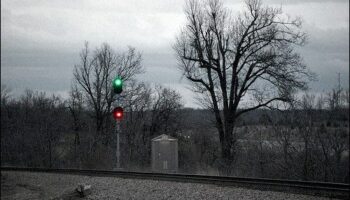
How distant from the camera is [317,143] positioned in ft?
77.3

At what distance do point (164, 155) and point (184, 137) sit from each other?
1408 cm

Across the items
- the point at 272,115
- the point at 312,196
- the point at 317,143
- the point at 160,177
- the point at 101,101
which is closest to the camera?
the point at 312,196

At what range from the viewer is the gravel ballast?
13265 millimetres

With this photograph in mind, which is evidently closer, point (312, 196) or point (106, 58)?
point (312, 196)

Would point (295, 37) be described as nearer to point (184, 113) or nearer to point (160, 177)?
point (160, 177)

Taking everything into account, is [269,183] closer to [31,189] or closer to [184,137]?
[31,189]

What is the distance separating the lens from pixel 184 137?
3678 cm

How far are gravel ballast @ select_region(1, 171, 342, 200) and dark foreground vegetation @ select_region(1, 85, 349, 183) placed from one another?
5385 mm

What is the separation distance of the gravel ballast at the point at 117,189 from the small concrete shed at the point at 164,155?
4.43 meters

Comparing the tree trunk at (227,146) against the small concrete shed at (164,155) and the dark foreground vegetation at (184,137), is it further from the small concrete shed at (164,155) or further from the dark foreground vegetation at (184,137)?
the small concrete shed at (164,155)

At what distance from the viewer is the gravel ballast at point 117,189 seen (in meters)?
13.3

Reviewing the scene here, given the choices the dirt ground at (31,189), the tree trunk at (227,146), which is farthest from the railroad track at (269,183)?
the tree trunk at (227,146)

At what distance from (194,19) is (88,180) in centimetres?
1356

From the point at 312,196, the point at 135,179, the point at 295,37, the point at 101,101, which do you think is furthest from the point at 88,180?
the point at 101,101
